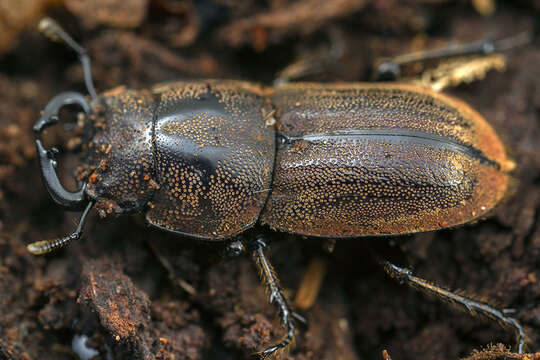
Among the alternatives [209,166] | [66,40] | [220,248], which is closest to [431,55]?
[209,166]

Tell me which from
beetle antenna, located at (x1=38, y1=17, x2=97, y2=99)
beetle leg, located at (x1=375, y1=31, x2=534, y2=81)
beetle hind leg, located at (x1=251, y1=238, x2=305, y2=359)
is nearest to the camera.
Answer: beetle hind leg, located at (x1=251, y1=238, x2=305, y2=359)

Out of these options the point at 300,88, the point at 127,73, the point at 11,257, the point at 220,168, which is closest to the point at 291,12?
the point at 300,88

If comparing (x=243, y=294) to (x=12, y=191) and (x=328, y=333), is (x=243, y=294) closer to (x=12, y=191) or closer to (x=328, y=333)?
(x=328, y=333)

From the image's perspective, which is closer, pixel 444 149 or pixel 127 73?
pixel 444 149

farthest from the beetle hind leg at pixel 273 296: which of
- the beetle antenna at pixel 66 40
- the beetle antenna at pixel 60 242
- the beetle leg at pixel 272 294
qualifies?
the beetle antenna at pixel 66 40

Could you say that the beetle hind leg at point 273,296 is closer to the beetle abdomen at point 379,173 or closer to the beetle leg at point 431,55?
the beetle abdomen at point 379,173

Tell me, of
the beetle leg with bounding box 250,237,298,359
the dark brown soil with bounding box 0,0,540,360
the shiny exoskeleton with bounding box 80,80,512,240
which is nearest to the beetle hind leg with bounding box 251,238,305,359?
the beetle leg with bounding box 250,237,298,359

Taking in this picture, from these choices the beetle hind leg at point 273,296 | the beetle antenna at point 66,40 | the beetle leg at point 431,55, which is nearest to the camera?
the beetle hind leg at point 273,296

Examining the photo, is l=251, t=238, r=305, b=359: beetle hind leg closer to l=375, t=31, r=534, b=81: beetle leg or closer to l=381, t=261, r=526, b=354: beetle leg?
l=381, t=261, r=526, b=354: beetle leg
